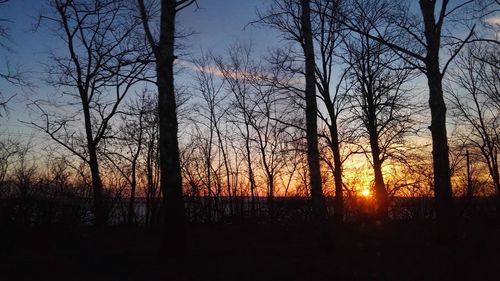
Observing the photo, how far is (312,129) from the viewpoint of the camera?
39.6 feet

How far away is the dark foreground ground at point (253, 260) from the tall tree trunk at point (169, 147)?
655 millimetres

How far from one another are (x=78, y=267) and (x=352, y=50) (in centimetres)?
1782

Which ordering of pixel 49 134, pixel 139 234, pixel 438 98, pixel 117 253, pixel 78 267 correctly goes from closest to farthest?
→ 1. pixel 78 267
2. pixel 117 253
3. pixel 438 98
4. pixel 139 234
5. pixel 49 134

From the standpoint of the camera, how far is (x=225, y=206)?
2891 cm

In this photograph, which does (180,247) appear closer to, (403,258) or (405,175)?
(403,258)

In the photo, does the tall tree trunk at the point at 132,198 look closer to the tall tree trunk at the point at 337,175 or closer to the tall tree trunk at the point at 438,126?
the tall tree trunk at the point at 337,175

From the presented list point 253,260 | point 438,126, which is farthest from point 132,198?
point 438,126

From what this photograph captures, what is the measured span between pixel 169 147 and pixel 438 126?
23.7 ft

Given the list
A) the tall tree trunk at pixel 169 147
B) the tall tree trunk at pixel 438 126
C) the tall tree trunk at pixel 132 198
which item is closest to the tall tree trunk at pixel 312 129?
the tall tree trunk at pixel 438 126

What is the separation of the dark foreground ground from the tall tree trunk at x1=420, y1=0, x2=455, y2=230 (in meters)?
0.83

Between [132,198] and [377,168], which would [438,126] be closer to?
[377,168]

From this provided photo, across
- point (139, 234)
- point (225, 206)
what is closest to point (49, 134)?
point (139, 234)

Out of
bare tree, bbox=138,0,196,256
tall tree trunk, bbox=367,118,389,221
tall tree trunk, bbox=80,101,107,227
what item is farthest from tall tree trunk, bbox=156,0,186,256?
tall tree trunk, bbox=367,118,389,221

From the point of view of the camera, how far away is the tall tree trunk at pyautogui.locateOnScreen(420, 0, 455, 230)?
1109 cm
